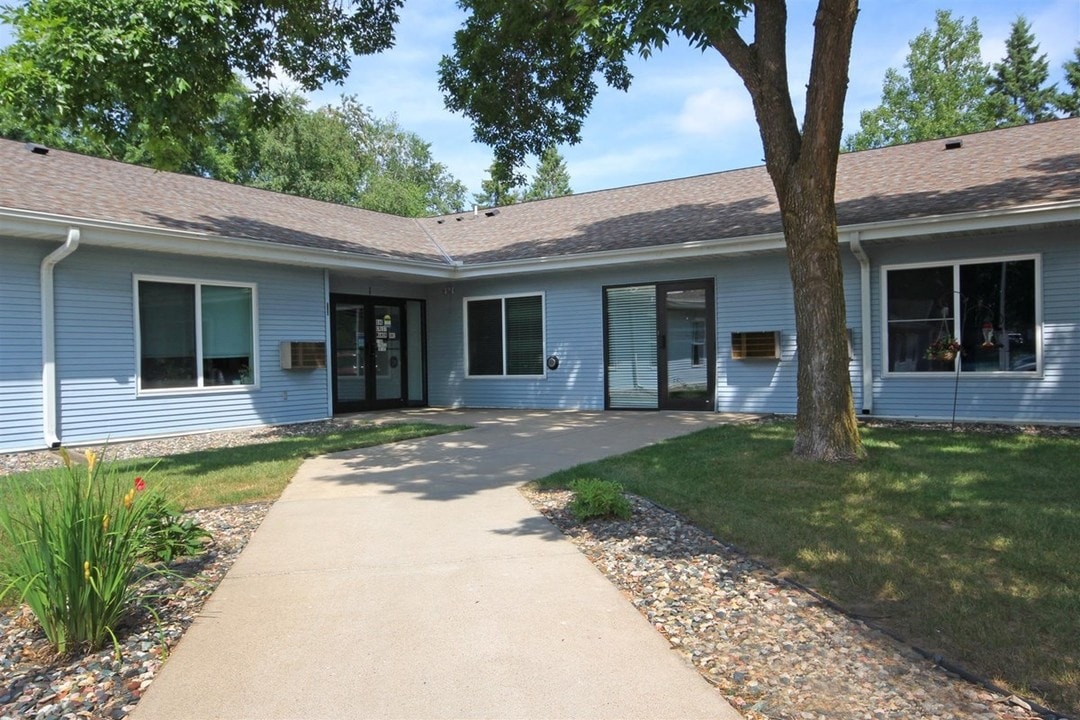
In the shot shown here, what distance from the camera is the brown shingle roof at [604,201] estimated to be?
1002cm

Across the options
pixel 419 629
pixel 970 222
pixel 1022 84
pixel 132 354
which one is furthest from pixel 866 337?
pixel 1022 84

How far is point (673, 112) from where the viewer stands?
2108 centimetres

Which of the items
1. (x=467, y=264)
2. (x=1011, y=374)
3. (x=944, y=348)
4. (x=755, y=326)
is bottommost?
(x=1011, y=374)

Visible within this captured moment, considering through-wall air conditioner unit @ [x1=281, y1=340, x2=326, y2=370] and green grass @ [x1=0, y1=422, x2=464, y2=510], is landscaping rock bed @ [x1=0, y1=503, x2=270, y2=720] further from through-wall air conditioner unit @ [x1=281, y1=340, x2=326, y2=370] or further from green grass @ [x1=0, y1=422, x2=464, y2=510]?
through-wall air conditioner unit @ [x1=281, y1=340, x2=326, y2=370]

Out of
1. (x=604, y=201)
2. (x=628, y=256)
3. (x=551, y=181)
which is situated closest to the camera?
(x=628, y=256)

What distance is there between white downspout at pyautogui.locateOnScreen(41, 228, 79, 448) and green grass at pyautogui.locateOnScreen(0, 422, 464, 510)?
200 cm

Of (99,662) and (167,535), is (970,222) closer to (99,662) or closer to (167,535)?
(167,535)

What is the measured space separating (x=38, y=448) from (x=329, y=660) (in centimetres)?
816

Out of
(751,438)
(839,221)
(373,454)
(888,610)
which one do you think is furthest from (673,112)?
(888,610)

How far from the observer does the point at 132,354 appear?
10250 mm

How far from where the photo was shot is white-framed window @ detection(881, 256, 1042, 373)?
9766 mm

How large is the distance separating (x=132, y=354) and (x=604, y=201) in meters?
10.2

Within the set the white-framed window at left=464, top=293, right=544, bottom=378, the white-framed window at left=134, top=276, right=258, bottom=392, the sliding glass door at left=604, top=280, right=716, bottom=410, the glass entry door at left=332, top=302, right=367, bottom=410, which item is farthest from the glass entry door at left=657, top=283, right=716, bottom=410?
the white-framed window at left=134, top=276, right=258, bottom=392

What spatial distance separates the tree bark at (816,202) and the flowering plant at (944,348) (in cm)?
376
